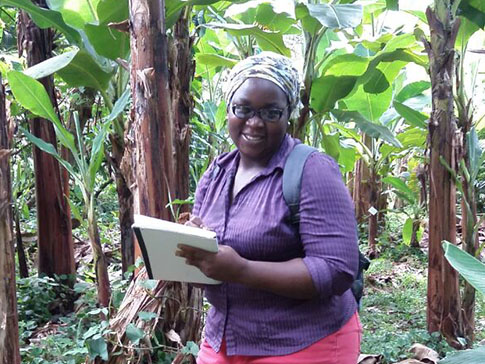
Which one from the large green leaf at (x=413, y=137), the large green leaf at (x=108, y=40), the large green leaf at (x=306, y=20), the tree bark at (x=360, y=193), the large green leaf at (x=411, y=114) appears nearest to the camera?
the large green leaf at (x=108, y=40)

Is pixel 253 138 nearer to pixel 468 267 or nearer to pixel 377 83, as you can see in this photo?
pixel 468 267

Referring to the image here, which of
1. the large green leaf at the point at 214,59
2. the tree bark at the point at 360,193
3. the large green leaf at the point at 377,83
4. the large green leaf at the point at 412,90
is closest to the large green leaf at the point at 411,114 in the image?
the large green leaf at the point at 377,83

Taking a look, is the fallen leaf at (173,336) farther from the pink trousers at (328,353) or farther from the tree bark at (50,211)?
the tree bark at (50,211)

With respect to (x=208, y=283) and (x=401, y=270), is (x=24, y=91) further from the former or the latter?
(x=401, y=270)

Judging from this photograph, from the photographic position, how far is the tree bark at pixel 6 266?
1.66 m

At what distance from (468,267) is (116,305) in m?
1.69

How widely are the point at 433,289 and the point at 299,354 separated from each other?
6.68ft

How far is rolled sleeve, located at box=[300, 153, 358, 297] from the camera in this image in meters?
1.29

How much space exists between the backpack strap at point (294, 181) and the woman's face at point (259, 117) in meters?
0.09

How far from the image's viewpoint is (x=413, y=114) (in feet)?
12.3

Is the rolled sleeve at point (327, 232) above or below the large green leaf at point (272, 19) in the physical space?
below

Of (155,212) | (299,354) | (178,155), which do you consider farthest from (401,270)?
(299,354)

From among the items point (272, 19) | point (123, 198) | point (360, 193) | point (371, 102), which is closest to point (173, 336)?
point (123, 198)

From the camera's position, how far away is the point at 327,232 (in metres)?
1.30
